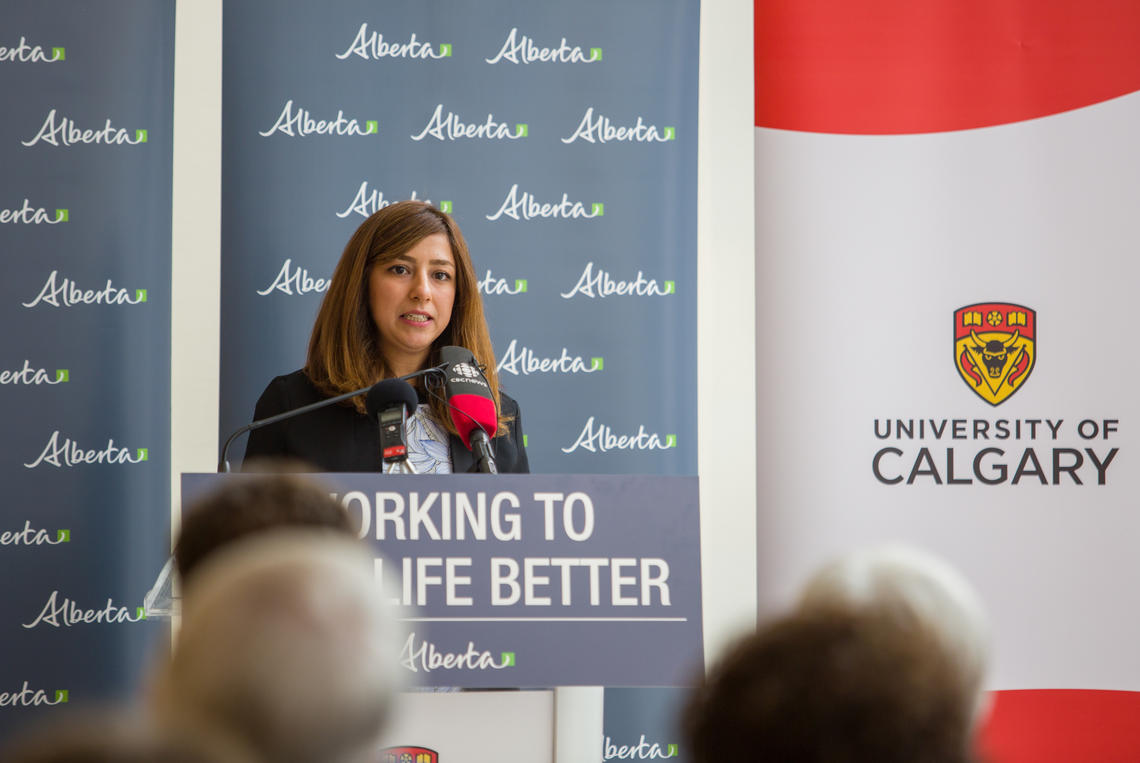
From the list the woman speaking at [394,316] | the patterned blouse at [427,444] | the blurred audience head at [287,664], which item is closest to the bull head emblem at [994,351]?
the woman speaking at [394,316]

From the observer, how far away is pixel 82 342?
402 centimetres

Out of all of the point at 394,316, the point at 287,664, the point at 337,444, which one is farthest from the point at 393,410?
the point at 287,664

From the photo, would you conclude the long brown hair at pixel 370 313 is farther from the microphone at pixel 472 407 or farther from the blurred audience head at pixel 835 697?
the blurred audience head at pixel 835 697

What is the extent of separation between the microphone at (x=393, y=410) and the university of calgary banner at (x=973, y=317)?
2.19 m

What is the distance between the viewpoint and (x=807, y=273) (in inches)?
167

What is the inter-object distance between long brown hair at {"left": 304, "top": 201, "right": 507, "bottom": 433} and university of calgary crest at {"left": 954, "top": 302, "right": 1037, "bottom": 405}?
1.95 m

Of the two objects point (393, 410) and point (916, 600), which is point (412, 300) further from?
point (916, 600)

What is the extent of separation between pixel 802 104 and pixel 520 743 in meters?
2.91

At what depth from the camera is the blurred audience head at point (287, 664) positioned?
1.69 ft

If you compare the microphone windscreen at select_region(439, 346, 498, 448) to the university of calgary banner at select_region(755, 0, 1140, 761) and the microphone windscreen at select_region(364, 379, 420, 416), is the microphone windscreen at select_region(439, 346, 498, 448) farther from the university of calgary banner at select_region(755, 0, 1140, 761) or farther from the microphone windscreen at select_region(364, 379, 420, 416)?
the university of calgary banner at select_region(755, 0, 1140, 761)

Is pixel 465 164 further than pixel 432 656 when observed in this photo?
Yes

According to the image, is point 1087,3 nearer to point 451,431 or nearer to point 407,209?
A: point 407,209

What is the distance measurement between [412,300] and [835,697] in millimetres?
2705

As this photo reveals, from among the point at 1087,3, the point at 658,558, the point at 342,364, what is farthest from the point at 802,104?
the point at 658,558
